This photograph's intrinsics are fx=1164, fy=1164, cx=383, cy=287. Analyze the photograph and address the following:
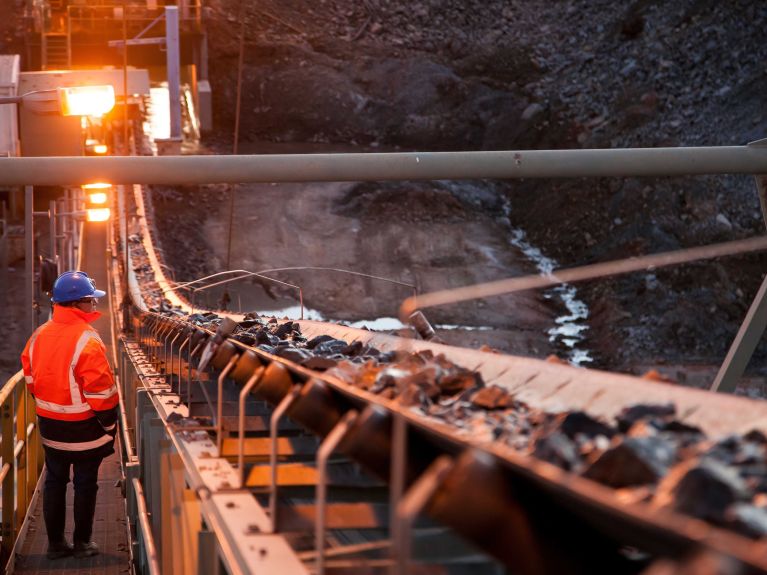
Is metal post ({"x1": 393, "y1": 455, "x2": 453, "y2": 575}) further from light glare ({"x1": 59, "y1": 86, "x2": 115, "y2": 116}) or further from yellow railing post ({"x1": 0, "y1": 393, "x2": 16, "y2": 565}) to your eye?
light glare ({"x1": 59, "y1": 86, "x2": 115, "y2": 116})

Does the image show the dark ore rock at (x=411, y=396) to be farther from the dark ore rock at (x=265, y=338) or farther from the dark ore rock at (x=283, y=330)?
the dark ore rock at (x=283, y=330)

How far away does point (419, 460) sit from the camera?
238cm

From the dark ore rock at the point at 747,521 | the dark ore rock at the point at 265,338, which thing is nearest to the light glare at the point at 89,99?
the dark ore rock at the point at 265,338

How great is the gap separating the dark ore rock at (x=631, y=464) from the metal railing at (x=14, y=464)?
6123 mm

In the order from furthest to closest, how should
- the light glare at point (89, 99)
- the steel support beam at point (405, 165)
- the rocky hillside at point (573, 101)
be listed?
the rocky hillside at point (573, 101), the light glare at point (89, 99), the steel support beam at point (405, 165)

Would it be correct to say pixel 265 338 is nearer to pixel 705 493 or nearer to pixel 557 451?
pixel 557 451

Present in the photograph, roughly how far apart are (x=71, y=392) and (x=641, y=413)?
229 inches

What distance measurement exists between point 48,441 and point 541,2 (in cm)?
4363

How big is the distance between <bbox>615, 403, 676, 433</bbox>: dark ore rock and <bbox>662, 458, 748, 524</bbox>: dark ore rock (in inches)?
25.2

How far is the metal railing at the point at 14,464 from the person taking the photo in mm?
7684

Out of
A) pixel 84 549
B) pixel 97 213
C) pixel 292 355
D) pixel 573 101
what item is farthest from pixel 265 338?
pixel 573 101

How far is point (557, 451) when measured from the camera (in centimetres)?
205

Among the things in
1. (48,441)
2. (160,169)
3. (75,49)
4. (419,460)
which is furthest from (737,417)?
(75,49)

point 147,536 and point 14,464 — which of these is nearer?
point 147,536
